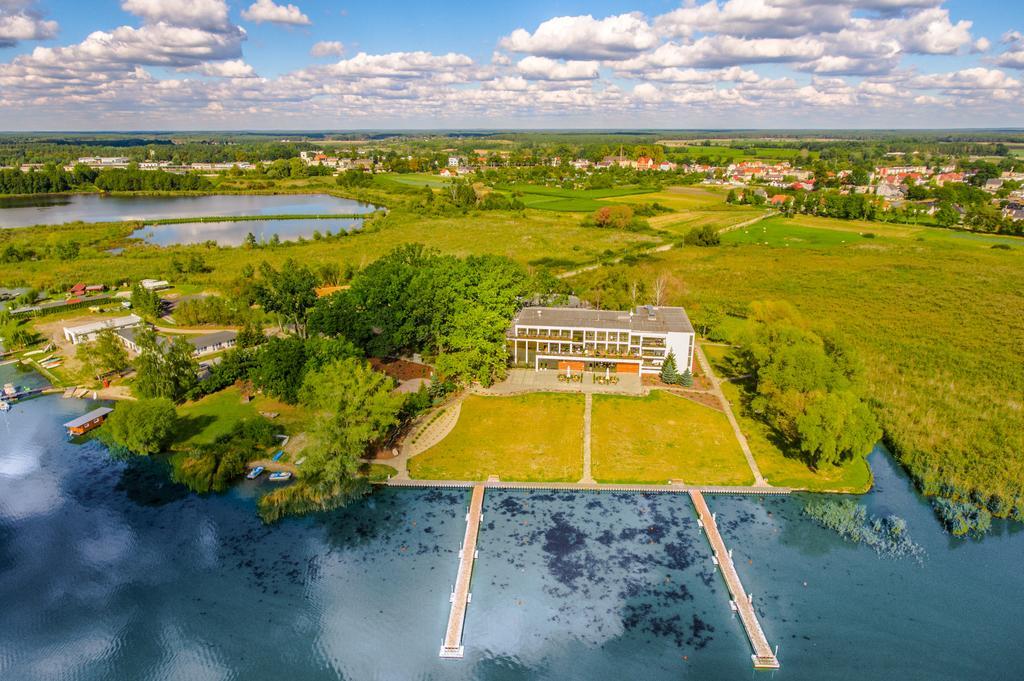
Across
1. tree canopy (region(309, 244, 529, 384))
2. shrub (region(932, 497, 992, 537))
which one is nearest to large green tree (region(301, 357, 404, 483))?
tree canopy (region(309, 244, 529, 384))

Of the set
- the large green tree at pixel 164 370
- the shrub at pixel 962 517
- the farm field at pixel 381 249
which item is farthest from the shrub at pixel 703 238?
the large green tree at pixel 164 370

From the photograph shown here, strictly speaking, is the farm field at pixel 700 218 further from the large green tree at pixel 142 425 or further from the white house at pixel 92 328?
the large green tree at pixel 142 425

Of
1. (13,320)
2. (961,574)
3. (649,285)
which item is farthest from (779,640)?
(13,320)

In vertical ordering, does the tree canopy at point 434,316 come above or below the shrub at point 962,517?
above

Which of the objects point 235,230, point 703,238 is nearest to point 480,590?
point 703,238

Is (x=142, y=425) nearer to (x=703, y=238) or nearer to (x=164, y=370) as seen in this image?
(x=164, y=370)

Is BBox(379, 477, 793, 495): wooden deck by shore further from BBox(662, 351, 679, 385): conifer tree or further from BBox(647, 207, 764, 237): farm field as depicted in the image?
BBox(647, 207, 764, 237): farm field
